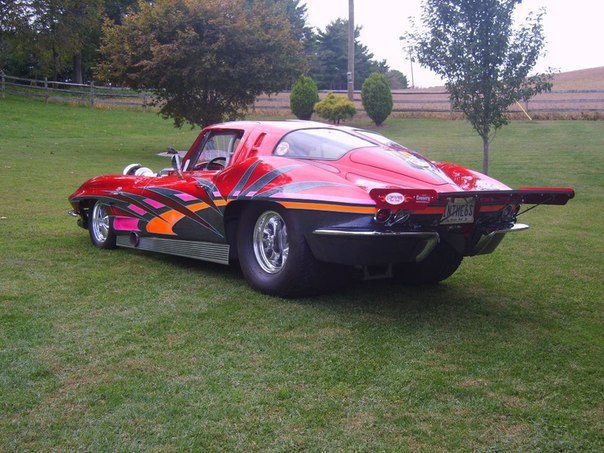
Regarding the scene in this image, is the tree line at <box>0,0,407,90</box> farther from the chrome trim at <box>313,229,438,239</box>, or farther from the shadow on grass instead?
the chrome trim at <box>313,229,438,239</box>

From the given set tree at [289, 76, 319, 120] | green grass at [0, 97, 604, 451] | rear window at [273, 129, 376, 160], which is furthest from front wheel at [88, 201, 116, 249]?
tree at [289, 76, 319, 120]

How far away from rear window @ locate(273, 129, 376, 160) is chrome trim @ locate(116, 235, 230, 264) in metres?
1.05

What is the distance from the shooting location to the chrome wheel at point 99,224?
8206 mm

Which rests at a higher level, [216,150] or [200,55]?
[200,55]

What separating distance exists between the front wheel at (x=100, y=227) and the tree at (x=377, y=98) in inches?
1004

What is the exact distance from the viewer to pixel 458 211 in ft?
17.4

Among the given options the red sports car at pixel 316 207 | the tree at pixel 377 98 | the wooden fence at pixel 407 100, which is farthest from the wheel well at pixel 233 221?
the tree at pixel 377 98

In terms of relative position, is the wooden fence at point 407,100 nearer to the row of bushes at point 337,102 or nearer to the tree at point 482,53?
the row of bushes at point 337,102

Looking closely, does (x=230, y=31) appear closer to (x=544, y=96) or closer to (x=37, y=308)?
(x=37, y=308)

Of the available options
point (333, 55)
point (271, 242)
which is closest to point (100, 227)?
point (271, 242)

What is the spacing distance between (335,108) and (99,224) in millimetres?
22923

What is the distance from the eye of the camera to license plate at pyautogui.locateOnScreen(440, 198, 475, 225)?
17.2 feet

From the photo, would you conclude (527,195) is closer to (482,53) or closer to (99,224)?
(99,224)

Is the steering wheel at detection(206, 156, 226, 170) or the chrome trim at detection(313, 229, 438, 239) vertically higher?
the steering wheel at detection(206, 156, 226, 170)
